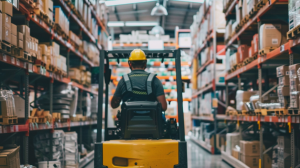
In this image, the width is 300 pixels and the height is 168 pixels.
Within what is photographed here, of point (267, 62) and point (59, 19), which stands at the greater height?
point (59, 19)

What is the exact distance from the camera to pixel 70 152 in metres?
6.45

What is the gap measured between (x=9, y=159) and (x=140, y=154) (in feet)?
5.16

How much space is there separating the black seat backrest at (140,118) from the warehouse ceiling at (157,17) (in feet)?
46.8

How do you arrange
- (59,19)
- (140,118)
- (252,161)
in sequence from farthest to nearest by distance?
(252,161)
(59,19)
(140,118)

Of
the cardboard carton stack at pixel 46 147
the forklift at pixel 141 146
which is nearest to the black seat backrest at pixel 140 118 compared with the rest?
the forklift at pixel 141 146

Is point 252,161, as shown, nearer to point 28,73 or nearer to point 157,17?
point 28,73

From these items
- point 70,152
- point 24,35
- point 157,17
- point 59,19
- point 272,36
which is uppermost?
point 157,17

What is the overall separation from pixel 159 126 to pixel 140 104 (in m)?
0.38

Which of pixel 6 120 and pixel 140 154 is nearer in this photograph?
pixel 140 154

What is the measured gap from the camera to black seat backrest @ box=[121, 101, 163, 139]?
3.62m

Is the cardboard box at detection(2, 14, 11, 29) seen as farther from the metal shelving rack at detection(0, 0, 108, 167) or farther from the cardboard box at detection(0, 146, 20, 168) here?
the cardboard box at detection(0, 146, 20, 168)

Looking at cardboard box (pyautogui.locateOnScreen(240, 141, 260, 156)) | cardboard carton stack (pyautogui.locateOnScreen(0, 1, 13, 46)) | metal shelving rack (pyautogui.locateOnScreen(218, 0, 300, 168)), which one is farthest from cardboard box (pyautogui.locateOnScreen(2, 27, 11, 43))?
cardboard box (pyautogui.locateOnScreen(240, 141, 260, 156))

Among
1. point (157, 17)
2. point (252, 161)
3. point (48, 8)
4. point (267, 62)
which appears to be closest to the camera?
point (48, 8)

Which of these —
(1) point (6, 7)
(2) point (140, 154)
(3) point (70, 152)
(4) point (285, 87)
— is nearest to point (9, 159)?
(2) point (140, 154)
